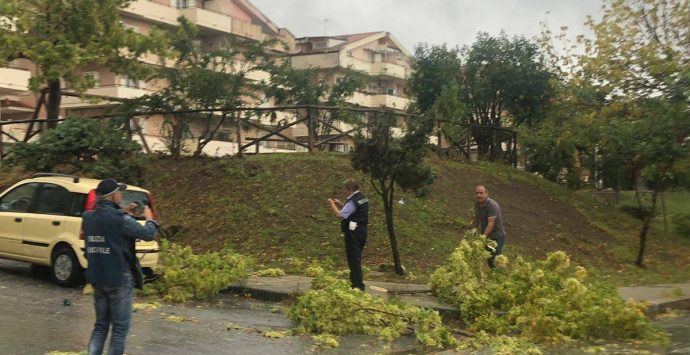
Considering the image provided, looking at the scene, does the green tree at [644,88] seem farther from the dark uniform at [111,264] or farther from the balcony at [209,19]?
the balcony at [209,19]

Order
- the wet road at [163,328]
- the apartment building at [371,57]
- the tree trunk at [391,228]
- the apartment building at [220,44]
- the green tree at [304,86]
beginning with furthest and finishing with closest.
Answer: the apartment building at [371,57], the green tree at [304,86], the apartment building at [220,44], the tree trunk at [391,228], the wet road at [163,328]

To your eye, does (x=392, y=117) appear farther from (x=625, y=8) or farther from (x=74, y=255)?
(x=625, y=8)

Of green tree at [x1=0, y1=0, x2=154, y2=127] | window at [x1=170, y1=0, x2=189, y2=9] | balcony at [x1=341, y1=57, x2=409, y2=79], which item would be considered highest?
window at [x1=170, y1=0, x2=189, y2=9]

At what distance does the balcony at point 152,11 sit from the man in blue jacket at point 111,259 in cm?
3640

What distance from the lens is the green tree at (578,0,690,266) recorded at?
14.7 metres

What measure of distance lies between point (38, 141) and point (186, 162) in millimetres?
4609

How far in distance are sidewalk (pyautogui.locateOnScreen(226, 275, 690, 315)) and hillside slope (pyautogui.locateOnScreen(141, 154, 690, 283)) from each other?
5.19ft

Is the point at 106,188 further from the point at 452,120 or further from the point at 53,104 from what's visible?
the point at 452,120

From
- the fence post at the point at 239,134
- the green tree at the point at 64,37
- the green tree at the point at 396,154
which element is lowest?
the green tree at the point at 396,154

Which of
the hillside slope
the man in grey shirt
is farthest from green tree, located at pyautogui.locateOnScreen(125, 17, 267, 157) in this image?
the man in grey shirt

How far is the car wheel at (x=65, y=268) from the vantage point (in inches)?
433

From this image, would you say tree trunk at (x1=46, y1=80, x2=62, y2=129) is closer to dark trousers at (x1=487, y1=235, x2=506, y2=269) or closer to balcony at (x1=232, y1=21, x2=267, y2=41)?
dark trousers at (x1=487, y1=235, x2=506, y2=269)

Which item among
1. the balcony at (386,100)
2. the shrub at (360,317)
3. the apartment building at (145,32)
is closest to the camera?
the shrub at (360,317)

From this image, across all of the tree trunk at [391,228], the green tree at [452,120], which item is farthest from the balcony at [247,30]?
the tree trunk at [391,228]
